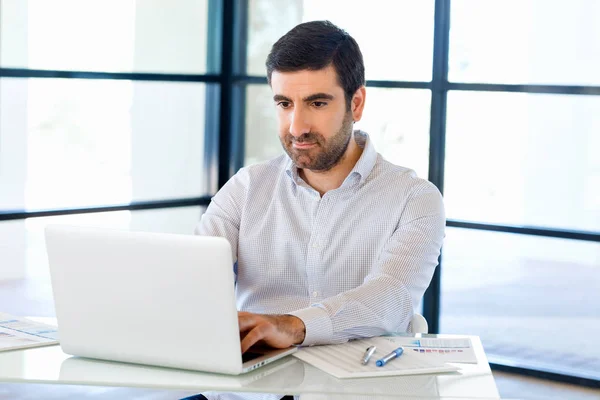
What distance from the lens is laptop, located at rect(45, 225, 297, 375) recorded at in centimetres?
164

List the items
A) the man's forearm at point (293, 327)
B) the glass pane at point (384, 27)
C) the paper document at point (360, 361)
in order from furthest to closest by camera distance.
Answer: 1. the glass pane at point (384, 27)
2. the man's forearm at point (293, 327)
3. the paper document at point (360, 361)

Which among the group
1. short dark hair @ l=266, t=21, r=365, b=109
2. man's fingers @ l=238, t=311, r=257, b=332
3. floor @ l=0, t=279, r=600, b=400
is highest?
short dark hair @ l=266, t=21, r=365, b=109

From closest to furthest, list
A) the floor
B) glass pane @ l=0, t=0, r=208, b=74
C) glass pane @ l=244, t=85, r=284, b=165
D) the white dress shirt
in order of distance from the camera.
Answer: the white dress shirt
the floor
glass pane @ l=0, t=0, r=208, b=74
glass pane @ l=244, t=85, r=284, b=165

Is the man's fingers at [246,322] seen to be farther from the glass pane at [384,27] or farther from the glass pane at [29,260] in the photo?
the glass pane at [384,27]

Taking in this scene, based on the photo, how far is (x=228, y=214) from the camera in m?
2.56

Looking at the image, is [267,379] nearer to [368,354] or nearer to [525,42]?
[368,354]

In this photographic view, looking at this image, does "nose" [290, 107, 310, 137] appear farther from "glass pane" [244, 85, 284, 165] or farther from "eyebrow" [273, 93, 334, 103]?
"glass pane" [244, 85, 284, 165]

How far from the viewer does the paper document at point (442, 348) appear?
1859 mm

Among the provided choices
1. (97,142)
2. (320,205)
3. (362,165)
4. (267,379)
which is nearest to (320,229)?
(320,205)

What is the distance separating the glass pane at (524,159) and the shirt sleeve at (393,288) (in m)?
2.38

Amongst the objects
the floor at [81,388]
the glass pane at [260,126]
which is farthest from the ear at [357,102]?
the glass pane at [260,126]

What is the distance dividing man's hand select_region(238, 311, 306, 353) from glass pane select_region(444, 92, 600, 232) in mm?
3035

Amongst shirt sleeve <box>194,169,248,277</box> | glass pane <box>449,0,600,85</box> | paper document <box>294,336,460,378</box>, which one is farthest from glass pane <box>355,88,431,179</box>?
paper document <box>294,336,460,378</box>

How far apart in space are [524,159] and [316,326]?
307 centimetres
